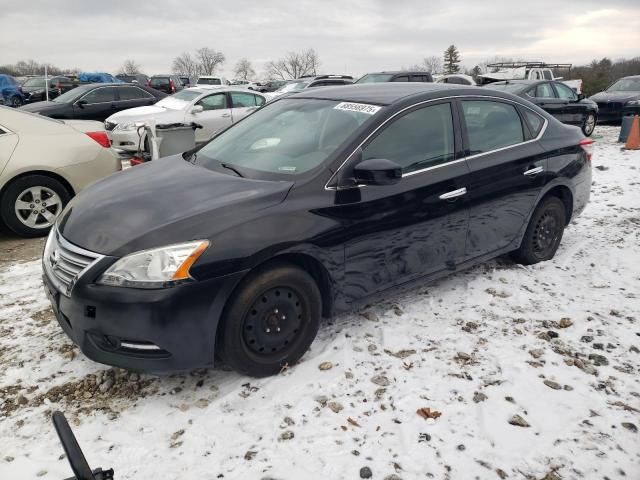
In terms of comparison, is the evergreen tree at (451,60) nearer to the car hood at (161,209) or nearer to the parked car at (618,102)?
the parked car at (618,102)

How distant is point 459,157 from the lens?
3.62 metres

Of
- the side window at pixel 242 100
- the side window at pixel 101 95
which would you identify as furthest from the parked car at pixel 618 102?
the side window at pixel 101 95

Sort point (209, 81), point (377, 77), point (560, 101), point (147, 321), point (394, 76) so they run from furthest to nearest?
point (209, 81) < point (377, 77) < point (394, 76) < point (560, 101) < point (147, 321)

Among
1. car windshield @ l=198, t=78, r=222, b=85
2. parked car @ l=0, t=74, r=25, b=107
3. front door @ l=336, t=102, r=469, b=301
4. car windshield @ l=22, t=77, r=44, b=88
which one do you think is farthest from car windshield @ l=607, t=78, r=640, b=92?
car windshield @ l=22, t=77, r=44, b=88

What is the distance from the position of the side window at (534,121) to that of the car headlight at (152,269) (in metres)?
3.24

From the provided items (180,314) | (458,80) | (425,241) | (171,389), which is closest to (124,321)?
(180,314)

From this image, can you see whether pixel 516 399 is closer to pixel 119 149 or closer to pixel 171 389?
pixel 171 389

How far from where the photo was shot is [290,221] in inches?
109

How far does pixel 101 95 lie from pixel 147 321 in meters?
11.5

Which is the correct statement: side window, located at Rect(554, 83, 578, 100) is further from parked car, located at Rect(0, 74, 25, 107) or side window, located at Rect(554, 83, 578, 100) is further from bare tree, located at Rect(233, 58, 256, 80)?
bare tree, located at Rect(233, 58, 256, 80)

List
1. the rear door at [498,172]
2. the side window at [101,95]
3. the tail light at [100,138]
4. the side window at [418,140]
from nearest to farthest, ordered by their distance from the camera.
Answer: the side window at [418,140] → the rear door at [498,172] → the tail light at [100,138] → the side window at [101,95]

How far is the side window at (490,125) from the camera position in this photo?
148 inches

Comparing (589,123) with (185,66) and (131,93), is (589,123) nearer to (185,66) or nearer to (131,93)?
(131,93)

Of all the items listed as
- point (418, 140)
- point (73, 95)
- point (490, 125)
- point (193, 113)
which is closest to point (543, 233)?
point (490, 125)
